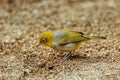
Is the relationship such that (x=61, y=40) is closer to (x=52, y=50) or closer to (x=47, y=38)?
(x=47, y=38)

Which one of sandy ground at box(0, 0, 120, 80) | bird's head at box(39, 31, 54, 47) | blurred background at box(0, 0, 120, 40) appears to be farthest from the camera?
blurred background at box(0, 0, 120, 40)

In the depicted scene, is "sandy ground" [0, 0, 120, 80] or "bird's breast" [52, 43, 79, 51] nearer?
"sandy ground" [0, 0, 120, 80]

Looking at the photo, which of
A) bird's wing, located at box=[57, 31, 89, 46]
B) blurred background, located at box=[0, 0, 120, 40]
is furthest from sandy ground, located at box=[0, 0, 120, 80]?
bird's wing, located at box=[57, 31, 89, 46]

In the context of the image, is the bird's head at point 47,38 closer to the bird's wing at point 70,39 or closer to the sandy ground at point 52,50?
the bird's wing at point 70,39

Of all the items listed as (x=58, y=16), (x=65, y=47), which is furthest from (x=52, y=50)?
(x=58, y=16)

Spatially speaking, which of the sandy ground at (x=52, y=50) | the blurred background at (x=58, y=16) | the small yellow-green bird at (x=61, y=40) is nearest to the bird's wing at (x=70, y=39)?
the small yellow-green bird at (x=61, y=40)

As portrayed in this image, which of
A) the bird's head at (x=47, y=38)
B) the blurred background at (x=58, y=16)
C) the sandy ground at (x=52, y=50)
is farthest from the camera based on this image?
the blurred background at (x=58, y=16)

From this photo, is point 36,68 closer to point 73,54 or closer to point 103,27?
point 73,54

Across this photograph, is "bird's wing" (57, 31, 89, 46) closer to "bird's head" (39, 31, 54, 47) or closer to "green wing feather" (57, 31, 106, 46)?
"green wing feather" (57, 31, 106, 46)

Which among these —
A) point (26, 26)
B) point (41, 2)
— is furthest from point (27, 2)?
point (26, 26)

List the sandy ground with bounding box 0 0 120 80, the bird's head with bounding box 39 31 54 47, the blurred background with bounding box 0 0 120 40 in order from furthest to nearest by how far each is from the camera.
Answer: the blurred background with bounding box 0 0 120 40
the bird's head with bounding box 39 31 54 47
the sandy ground with bounding box 0 0 120 80
